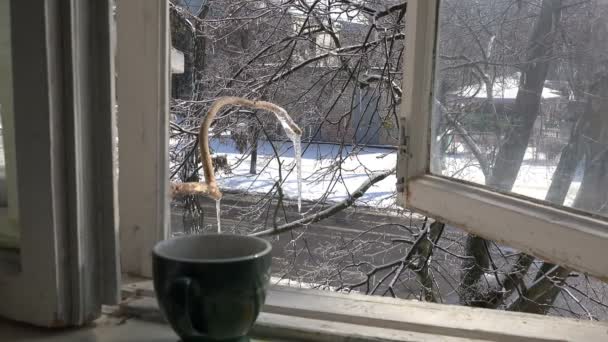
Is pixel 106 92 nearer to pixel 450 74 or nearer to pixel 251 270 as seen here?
pixel 251 270

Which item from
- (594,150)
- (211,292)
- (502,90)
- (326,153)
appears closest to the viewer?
(211,292)

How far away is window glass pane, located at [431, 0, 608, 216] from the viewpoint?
21.4 inches

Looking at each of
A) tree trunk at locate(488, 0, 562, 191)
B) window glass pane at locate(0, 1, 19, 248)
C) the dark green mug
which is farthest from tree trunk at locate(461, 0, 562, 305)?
window glass pane at locate(0, 1, 19, 248)

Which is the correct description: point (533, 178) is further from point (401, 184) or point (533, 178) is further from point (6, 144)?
point (6, 144)

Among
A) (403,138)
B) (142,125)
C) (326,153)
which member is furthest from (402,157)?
(326,153)

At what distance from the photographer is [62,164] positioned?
52cm

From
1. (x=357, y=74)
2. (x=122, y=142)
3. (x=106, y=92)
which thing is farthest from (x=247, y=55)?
(x=106, y=92)

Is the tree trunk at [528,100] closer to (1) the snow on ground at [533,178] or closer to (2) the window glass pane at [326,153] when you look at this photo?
(1) the snow on ground at [533,178]

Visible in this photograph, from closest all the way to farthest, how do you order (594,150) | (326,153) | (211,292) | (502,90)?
(211,292) → (594,150) → (502,90) → (326,153)

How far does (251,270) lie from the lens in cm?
44

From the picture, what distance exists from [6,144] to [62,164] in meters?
0.09

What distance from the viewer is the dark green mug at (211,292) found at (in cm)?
→ 43

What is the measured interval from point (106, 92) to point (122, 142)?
0.17 metres

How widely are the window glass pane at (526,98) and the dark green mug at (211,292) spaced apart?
0.33m
